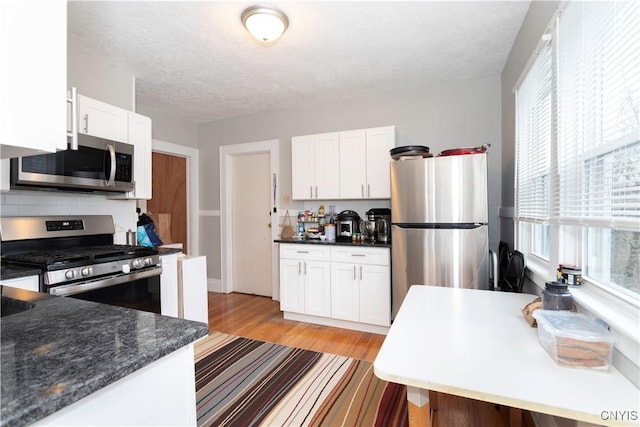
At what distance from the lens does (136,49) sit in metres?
2.39

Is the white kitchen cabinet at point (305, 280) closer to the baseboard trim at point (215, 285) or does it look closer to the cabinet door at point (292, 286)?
the cabinet door at point (292, 286)

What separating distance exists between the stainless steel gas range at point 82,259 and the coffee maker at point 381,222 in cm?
206

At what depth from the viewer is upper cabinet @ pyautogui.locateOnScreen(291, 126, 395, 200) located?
3.11 metres

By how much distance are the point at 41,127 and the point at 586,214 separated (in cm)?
183

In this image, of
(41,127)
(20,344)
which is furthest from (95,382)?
(41,127)

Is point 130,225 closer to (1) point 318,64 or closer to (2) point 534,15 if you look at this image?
(1) point 318,64

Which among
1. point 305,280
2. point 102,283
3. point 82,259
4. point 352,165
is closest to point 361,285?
point 305,280

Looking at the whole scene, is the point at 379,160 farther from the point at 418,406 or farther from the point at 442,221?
the point at 418,406

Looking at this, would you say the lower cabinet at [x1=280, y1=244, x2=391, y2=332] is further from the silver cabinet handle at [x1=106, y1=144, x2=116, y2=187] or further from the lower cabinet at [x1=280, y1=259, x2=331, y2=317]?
the silver cabinet handle at [x1=106, y1=144, x2=116, y2=187]

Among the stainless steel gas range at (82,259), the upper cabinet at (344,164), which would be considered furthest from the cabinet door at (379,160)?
the stainless steel gas range at (82,259)

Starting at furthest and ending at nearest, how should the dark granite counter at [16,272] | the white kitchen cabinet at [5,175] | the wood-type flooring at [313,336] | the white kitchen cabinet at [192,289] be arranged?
the white kitchen cabinet at [192,289] < the white kitchen cabinet at [5,175] < the wood-type flooring at [313,336] < the dark granite counter at [16,272]

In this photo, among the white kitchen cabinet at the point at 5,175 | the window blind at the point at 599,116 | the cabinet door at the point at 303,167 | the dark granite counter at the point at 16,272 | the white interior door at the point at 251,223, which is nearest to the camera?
the window blind at the point at 599,116

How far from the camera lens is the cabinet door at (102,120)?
2.25 m

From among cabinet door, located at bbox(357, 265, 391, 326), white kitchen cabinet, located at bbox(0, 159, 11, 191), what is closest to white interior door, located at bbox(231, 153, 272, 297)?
cabinet door, located at bbox(357, 265, 391, 326)
